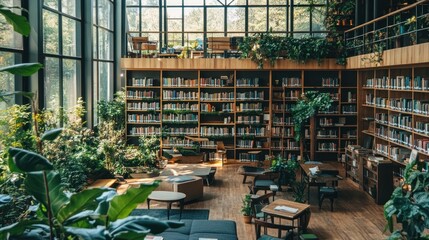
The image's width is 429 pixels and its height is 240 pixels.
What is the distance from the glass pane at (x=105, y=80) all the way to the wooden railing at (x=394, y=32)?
7139 millimetres

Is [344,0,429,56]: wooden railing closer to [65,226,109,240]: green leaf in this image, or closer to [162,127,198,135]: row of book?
[162,127,198,135]: row of book

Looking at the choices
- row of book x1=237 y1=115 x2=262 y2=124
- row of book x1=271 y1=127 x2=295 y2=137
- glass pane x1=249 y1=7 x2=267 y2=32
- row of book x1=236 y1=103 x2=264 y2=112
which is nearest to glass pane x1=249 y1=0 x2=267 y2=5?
glass pane x1=249 y1=7 x2=267 y2=32

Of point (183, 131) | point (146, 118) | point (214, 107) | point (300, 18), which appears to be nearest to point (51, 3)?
point (146, 118)

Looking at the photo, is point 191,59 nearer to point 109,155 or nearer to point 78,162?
point 109,155

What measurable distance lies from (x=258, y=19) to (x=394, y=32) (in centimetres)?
637

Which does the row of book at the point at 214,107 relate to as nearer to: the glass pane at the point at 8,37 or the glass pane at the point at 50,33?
the glass pane at the point at 50,33

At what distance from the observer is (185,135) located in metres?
16.3

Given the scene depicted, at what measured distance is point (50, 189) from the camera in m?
2.81

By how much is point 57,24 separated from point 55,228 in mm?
9990

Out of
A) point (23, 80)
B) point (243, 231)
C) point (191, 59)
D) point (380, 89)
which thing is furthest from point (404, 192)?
point (191, 59)

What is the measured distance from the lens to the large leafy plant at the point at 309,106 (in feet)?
43.0

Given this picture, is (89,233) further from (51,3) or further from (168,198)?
(51,3)

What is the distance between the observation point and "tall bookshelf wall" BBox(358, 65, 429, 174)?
1122 centimetres

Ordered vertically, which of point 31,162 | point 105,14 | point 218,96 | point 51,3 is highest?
point 105,14
